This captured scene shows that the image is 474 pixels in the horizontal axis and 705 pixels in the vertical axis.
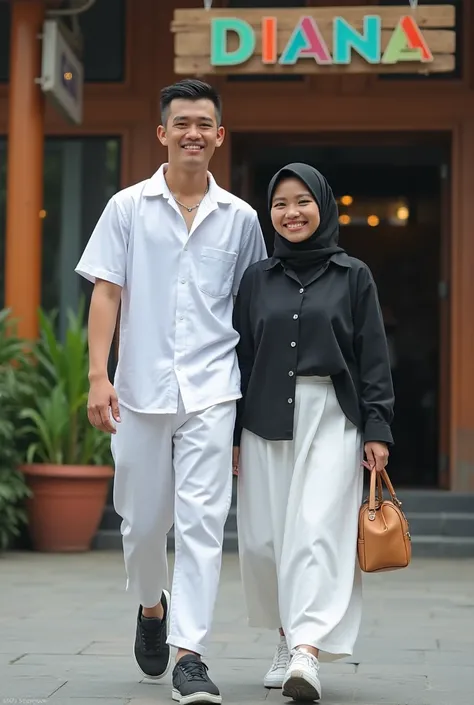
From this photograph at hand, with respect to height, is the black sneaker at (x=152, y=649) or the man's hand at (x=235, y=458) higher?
the man's hand at (x=235, y=458)

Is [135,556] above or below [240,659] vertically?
above

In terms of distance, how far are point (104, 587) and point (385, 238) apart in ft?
20.4

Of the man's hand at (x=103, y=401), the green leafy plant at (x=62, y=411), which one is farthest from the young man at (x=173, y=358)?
the green leafy plant at (x=62, y=411)

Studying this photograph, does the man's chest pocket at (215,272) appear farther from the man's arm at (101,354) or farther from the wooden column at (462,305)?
the wooden column at (462,305)

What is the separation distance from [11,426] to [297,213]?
469 centimetres

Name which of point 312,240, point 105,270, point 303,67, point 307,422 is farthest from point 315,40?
point 307,422

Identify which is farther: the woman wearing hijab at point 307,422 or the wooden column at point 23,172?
the wooden column at point 23,172

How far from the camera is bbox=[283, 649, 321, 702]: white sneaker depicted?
416 cm

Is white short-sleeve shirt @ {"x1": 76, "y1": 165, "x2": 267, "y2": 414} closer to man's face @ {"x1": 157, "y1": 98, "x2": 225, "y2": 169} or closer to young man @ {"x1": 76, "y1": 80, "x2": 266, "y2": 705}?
young man @ {"x1": 76, "y1": 80, "x2": 266, "y2": 705}

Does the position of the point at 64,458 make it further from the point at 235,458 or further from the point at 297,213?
the point at 297,213

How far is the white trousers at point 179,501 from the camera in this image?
14.4ft

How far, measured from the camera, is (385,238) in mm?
12836

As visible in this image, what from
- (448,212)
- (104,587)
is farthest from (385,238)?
(104,587)

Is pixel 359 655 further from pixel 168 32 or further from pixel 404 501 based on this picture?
pixel 168 32
